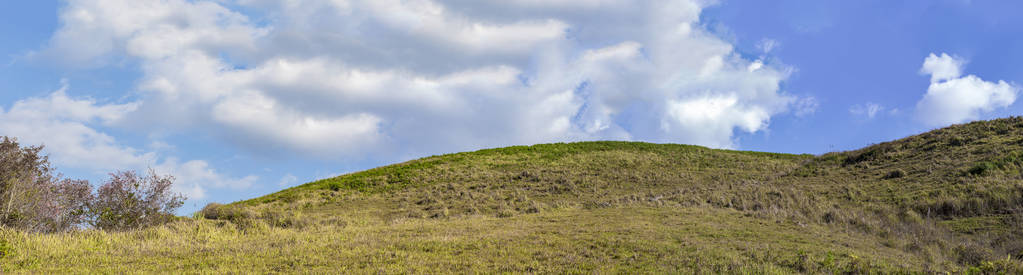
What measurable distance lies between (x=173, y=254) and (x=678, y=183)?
2901 cm

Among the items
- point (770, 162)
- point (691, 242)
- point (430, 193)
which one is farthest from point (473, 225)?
point (770, 162)

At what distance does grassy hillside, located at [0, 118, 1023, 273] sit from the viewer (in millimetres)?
10914

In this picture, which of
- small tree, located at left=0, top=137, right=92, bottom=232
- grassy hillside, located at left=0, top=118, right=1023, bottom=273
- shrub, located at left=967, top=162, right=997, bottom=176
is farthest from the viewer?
shrub, located at left=967, top=162, right=997, bottom=176

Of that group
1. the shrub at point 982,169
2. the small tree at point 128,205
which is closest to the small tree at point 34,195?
the small tree at point 128,205

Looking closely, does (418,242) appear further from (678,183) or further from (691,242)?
(678,183)

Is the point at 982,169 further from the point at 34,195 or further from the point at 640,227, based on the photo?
the point at 34,195

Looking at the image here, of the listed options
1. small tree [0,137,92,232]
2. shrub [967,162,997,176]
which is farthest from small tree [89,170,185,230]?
shrub [967,162,997,176]

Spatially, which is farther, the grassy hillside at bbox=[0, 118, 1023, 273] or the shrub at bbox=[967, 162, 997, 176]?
the shrub at bbox=[967, 162, 997, 176]

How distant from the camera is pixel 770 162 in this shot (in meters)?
41.9

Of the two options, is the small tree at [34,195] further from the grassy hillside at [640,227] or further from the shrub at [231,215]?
the shrub at [231,215]

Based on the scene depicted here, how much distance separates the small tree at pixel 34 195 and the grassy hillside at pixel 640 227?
68.7 inches

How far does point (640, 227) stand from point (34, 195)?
18.8 meters

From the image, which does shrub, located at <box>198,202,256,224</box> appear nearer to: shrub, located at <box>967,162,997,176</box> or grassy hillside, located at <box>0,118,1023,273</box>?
grassy hillside, located at <box>0,118,1023,273</box>

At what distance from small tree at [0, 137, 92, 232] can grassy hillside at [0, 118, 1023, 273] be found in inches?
68.7
